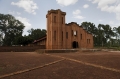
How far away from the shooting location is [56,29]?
34.3 metres

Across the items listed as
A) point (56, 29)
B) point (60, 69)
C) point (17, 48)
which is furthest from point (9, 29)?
point (60, 69)

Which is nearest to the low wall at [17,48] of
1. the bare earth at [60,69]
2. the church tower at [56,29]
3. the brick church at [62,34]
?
the brick church at [62,34]

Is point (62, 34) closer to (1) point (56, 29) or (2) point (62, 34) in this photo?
(2) point (62, 34)

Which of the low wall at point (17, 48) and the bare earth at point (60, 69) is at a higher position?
the low wall at point (17, 48)

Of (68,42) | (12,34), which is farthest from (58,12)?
(12,34)

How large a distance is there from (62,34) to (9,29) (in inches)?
1394

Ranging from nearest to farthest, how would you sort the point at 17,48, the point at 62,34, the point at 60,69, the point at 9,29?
the point at 60,69 → the point at 17,48 → the point at 62,34 → the point at 9,29

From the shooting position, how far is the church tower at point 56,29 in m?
33.8

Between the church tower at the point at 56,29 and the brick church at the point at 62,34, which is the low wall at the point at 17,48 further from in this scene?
the church tower at the point at 56,29

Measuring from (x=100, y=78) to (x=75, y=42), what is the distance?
31456 mm

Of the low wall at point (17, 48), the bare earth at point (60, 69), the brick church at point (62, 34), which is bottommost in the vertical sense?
the bare earth at point (60, 69)

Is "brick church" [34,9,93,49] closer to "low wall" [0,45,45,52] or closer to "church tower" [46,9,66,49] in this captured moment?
"church tower" [46,9,66,49]

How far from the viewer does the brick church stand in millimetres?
34000

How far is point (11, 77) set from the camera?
673cm
